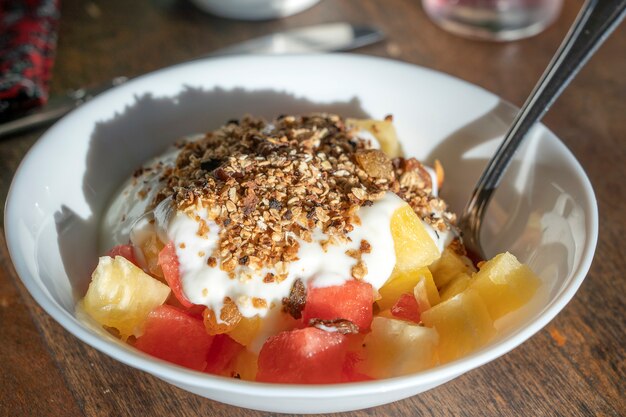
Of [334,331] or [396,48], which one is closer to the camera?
[334,331]

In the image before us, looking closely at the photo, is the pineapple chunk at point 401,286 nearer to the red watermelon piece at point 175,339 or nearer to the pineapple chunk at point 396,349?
the pineapple chunk at point 396,349

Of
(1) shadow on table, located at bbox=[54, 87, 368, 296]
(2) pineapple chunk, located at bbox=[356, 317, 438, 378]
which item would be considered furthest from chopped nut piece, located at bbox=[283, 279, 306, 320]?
(1) shadow on table, located at bbox=[54, 87, 368, 296]

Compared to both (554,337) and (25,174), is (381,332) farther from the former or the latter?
(25,174)

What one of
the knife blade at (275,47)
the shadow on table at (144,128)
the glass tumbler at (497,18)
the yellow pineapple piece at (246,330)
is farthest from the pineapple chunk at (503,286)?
the glass tumbler at (497,18)

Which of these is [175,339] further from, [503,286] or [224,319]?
[503,286]

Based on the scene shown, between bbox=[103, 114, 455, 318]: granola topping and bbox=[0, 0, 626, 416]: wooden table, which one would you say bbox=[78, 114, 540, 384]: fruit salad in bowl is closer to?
bbox=[103, 114, 455, 318]: granola topping

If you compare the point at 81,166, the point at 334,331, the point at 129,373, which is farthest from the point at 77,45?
the point at 334,331

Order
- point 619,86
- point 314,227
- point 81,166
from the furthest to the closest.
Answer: point 619,86 < point 81,166 < point 314,227
